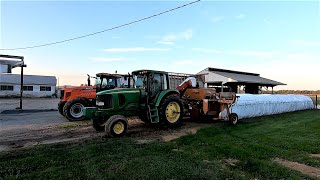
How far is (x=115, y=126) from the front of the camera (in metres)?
9.15

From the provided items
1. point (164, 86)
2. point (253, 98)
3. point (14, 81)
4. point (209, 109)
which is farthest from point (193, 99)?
point (14, 81)

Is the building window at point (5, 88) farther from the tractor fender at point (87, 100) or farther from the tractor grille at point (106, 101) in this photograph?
the tractor grille at point (106, 101)

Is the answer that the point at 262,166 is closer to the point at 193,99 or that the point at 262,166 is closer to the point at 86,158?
the point at 86,158

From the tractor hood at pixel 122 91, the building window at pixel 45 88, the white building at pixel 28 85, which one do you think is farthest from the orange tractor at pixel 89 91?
the building window at pixel 45 88

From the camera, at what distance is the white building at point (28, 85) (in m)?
43.3

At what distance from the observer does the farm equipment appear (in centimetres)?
964

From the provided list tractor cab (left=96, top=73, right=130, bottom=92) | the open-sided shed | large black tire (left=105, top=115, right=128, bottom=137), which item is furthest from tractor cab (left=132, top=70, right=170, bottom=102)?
the open-sided shed

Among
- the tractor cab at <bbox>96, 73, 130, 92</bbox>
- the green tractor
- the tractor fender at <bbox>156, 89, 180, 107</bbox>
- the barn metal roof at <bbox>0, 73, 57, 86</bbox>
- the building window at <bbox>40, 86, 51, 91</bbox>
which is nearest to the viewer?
the green tractor

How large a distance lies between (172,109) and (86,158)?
5225 millimetres

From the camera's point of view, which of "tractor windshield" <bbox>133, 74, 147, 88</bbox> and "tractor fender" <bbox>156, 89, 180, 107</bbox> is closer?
"tractor fender" <bbox>156, 89, 180, 107</bbox>

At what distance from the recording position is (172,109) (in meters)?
11.0

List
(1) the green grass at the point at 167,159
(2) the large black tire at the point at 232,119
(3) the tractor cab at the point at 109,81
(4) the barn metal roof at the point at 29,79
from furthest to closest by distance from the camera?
(4) the barn metal roof at the point at 29,79
(3) the tractor cab at the point at 109,81
(2) the large black tire at the point at 232,119
(1) the green grass at the point at 167,159

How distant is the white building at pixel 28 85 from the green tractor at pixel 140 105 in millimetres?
39555

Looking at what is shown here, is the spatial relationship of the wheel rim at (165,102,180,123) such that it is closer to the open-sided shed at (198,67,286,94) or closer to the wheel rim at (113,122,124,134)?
the wheel rim at (113,122,124,134)
